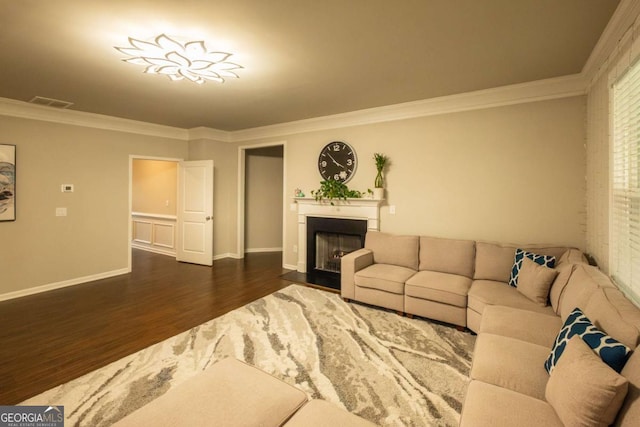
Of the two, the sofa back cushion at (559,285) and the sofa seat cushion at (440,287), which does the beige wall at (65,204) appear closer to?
the sofa seat cushion at (440,287)

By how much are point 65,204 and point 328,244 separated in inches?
161

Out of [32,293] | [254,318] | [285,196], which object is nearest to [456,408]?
[254,318]

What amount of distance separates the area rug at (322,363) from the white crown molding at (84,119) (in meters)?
3.82

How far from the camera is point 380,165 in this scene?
419 centimetres

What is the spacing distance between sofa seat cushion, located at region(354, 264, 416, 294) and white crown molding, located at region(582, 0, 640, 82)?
8.72 feet

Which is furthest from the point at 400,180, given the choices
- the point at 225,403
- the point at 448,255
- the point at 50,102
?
the point at 50,102

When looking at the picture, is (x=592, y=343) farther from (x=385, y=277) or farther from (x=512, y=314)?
(x=385, y=277)

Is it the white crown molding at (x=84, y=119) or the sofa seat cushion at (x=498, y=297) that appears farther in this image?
the white crown molding at (x=84, y=119)

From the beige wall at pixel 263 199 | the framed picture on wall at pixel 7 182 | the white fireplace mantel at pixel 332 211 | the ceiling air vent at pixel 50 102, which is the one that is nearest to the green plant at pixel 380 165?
the white fireplace mantel at pixel 332 211

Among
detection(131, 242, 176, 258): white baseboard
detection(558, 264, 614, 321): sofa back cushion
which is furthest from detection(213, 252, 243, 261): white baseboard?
detection(558, 264, 614, 321): sofa back cushion

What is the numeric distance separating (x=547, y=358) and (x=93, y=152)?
19.7ft

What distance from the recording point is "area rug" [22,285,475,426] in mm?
1877

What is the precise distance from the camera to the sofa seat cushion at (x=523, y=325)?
193 centimetres

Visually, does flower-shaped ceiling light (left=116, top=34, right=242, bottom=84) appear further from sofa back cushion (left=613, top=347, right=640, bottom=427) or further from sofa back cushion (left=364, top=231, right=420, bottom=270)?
sofa back cushion (left=613, top=347, right=640, bottom=427)
